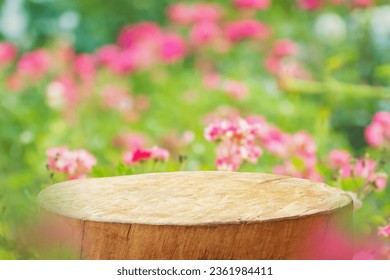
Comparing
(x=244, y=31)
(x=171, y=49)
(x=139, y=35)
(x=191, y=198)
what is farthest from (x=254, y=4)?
(x=191, y=198)

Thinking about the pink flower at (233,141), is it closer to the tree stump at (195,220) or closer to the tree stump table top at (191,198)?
the tree stump table top at (191,198)

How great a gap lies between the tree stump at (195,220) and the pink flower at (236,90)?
2.14m

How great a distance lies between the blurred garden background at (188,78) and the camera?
12.5 ft

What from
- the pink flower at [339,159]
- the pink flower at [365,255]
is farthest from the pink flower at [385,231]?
the pink flower at [339,159]

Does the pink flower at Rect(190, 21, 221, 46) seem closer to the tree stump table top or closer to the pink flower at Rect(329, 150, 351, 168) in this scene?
the pink flower at Rect(329, 150, 351, 168)

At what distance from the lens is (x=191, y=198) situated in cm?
204

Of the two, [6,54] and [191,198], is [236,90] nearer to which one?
[6,54]

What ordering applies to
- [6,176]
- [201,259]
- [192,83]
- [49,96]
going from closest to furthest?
[201,259] → [6,176] → [49,96] → [192,83]

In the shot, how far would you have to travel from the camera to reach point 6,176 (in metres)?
3.62

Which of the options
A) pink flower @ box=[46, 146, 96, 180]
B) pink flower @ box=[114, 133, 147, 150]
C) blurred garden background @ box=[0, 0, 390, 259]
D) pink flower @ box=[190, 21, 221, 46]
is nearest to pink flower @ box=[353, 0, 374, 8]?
blurred garden background @ box=[0, 0, 390, 259]

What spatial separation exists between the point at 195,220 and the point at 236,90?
2471 mm

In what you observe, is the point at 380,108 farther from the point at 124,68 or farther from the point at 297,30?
the point at 124,68
